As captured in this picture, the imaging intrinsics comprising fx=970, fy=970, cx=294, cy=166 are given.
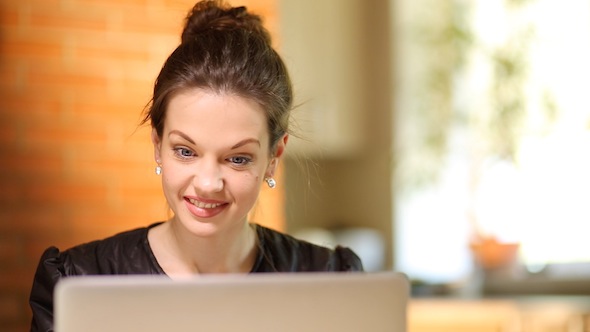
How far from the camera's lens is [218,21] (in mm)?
1934

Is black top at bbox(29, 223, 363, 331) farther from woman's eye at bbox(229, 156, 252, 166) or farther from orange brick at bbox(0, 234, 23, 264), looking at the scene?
orange brick at bbox(0, 234, 23, 264)

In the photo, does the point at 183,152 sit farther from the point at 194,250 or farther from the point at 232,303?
the point at 232,303

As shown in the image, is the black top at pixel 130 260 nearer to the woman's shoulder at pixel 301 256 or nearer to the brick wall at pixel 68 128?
the woman's shoulder at pixel 301 256

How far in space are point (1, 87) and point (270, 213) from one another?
0.90 meters

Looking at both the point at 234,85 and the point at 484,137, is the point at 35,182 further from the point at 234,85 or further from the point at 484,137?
the point at 484,137

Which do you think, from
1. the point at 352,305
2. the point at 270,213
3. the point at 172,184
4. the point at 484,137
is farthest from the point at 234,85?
the point at 484,137

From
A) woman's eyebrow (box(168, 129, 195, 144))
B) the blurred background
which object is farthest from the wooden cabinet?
woman's eyebrow (box(168, 129, 195, 144))

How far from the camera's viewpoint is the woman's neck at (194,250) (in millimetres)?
1893

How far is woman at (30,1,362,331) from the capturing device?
5.55ft

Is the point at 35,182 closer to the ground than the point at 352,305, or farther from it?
farther from it

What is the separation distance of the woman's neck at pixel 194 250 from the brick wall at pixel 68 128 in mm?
1050

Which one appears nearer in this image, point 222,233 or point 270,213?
point 222,233

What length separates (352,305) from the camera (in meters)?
1.21

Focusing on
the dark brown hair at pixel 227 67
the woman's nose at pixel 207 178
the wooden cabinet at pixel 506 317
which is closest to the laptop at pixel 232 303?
the woman's nose at pixel 207 178
